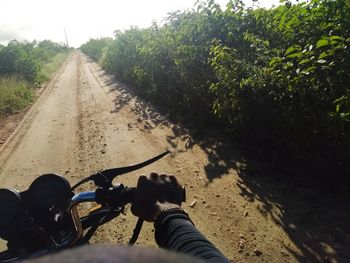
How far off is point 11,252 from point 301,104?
3811 millimetres

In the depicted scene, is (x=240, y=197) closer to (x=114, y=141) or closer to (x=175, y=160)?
(x=175, y=160)

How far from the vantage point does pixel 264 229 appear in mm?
4184

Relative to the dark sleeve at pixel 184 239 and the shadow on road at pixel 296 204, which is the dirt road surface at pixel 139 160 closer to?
the shadow on road at pixel 296 204

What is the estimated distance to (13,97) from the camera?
1329 cm

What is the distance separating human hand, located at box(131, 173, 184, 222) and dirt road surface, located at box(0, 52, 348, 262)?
2466mm

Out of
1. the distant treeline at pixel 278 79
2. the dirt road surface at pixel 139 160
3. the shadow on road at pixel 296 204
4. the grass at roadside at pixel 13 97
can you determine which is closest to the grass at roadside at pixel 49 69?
the grass at roadside at pixel 13 97

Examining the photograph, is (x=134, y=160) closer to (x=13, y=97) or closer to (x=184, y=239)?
(x=184, y=239)

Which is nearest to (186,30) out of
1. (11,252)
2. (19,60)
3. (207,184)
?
(207,184)

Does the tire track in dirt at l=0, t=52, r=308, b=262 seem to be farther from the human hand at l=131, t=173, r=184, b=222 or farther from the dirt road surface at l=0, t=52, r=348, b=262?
the human hand at l=131, t=173, r=184, b=222

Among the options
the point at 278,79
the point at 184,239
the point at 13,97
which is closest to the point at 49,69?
the point at 13,97

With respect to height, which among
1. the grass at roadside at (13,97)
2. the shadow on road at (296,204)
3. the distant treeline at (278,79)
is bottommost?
the shadow on road at (296,204)

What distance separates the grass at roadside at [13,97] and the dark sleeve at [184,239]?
12.0m

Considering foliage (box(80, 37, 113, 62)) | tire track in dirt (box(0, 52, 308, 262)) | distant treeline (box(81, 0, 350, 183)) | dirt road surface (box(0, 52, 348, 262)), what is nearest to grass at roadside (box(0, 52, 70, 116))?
dirt road surface (box(0, 52, 348, 262))

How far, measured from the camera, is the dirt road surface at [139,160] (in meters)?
4.10
